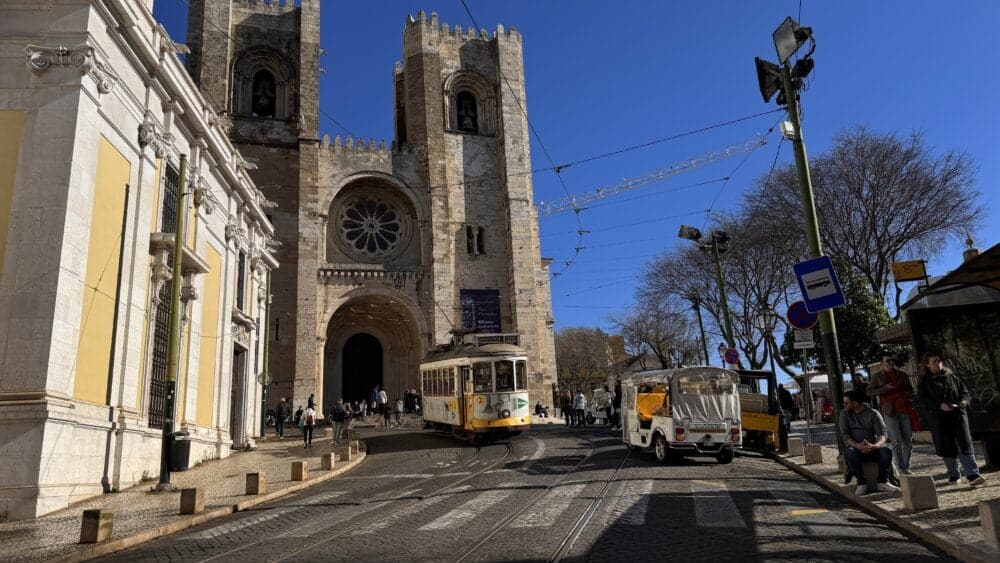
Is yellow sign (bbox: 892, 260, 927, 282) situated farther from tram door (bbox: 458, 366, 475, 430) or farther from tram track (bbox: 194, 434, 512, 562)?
tram door (bbox: 458, 366, 475, 430)

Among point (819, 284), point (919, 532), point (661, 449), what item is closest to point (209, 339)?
point (661, 449)

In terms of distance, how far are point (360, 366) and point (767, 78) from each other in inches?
1035

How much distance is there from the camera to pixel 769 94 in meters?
10.9

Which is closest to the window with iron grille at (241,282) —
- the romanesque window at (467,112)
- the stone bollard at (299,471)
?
the stone bollard at (299,471)

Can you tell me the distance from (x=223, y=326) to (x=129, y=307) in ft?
20.0

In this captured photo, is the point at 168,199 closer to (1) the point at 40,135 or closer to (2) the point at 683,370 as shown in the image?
(1) the point at 40,135

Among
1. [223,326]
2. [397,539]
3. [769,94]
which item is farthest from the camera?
[223,326]

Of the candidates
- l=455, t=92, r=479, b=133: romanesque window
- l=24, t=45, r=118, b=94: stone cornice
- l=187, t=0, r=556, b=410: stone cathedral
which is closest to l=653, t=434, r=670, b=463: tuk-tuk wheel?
l=24, t=45, r=118, b=94: stone cornice

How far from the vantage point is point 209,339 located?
54.7 feet

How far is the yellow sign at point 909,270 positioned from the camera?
13.7 meters

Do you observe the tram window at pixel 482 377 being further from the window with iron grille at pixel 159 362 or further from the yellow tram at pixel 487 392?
the window with iron grille at pixel 159 362

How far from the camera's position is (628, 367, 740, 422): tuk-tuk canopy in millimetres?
11539

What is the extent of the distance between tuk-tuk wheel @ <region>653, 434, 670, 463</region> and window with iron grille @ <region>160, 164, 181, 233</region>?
10.8 meters

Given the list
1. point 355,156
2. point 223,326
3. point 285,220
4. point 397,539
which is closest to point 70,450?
point 397,539
